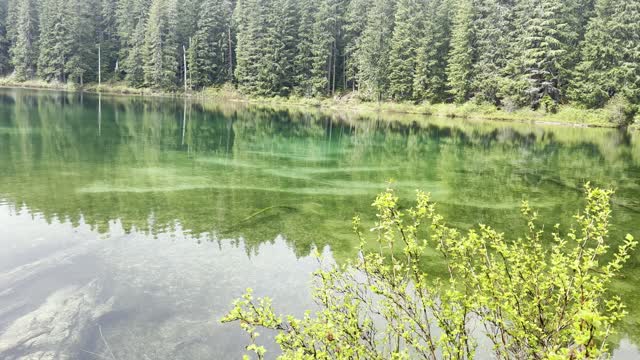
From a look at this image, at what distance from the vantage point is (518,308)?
397cm

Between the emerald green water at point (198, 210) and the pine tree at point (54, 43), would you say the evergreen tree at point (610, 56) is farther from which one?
the pine tree at point (54, 43)

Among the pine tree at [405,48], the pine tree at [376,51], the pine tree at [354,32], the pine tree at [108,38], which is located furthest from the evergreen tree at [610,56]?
the pine tree at [108,38]

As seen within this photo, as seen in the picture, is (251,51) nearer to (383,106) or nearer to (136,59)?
(136,59)

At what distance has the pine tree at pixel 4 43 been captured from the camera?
7975 centimetres

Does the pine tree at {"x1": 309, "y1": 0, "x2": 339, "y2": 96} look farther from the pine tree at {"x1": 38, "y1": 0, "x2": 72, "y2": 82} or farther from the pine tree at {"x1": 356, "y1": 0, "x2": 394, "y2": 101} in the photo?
the pine tree at {"x1": 38, "y1": 0, "x2": 72, "y2": 82}

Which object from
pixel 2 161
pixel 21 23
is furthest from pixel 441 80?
pixel 21 23

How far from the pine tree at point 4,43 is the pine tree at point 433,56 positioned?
202 feet

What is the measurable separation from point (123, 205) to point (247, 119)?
94.3 feet

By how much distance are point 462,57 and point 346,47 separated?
53.3 feet

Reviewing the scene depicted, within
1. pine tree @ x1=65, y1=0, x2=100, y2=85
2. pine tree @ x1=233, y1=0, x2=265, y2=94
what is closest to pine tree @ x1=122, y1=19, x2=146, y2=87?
pine tree @ x1=65, y1=0, x2=100, y2=85

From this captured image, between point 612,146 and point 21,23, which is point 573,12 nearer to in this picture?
point 612,146

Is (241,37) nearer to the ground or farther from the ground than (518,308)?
farther from the ground

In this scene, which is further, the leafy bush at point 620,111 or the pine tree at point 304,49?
the pine tree at point 304,49

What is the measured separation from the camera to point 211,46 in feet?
243
